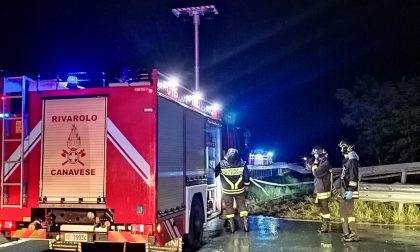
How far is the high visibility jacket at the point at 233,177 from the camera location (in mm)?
9945

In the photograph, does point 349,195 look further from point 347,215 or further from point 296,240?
Answer: point 296,240

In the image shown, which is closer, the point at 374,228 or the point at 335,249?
the point at 335,249

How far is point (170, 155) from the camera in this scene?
702cm

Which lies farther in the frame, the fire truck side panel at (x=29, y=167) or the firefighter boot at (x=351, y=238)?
the firefighter boot at (x=351, y=238)

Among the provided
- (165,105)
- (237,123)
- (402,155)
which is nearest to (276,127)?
(402,155)

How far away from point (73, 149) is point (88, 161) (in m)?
0.28

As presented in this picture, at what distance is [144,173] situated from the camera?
639cm

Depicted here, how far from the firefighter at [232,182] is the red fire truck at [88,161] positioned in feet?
9.87

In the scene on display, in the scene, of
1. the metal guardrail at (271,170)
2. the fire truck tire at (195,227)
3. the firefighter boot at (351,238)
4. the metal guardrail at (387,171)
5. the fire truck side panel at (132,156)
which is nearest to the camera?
the fire truck side panel at (132,156)

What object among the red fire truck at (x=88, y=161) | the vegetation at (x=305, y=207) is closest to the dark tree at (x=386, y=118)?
the vegetation at (x=305, y=207)

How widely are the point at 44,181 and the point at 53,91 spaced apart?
4.06 ft

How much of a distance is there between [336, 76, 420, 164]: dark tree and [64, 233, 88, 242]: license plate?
56.8 ft

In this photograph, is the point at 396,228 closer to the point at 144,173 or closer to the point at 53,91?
the point at 144,173

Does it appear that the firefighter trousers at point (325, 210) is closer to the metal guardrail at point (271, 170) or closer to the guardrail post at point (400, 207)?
the guardrail post at point (400, 207)
